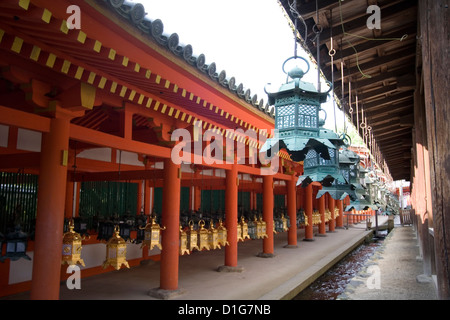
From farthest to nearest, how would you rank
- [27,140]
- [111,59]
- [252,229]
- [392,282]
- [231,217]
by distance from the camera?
[252,229], [231,217], [392,282], [27,140], [111,59]

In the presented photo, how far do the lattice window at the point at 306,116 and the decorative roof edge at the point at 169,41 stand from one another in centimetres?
194

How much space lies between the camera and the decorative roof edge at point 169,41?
3322 millimetres

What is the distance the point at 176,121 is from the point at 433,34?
13.1 feet

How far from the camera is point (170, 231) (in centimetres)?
579

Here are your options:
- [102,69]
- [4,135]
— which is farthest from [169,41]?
[4,135]

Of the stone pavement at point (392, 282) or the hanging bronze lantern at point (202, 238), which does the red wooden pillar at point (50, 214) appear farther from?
the stone pavement at point (392, 282)

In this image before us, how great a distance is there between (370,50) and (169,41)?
3820 millimetres

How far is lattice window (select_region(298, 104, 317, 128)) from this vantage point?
2883 millimetres

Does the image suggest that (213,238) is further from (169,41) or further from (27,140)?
(169,41)

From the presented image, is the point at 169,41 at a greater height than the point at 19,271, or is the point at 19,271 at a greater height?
the point at 169,41

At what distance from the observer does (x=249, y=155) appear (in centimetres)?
830

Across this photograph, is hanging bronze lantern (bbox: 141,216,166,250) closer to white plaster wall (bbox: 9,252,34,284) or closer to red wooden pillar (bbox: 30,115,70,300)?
red wooden pillar (bbox: 30,115,70,300)

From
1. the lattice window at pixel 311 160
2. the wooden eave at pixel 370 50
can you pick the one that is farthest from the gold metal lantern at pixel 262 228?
the lattice window at pixel 311 160

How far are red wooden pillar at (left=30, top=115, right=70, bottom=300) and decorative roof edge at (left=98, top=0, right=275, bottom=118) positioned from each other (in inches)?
57.4
